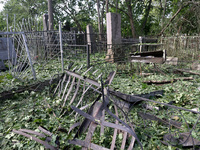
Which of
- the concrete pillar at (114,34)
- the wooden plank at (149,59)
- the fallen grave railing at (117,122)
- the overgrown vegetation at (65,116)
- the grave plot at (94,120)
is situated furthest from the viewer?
the concrete pillar at (114,34)

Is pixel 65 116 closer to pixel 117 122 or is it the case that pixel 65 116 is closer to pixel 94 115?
pixel 117 122

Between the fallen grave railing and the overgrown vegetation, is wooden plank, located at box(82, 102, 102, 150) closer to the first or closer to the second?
the fallen grave railing

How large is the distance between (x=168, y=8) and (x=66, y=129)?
26.6 meters

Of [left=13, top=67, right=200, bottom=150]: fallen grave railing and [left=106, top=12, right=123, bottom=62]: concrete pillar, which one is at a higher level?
[left=106, top=12, right=123, bottom=62]: concrete pillar

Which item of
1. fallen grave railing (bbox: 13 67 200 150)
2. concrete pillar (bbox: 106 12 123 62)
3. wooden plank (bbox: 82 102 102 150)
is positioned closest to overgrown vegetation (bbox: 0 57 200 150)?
fallen grave railing (bbox: 13 67 200 150)

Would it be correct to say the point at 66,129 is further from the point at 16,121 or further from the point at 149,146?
the point at 149,146

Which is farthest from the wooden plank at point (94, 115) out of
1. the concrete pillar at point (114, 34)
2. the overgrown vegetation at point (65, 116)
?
the concrete pillar at point (114, 34)

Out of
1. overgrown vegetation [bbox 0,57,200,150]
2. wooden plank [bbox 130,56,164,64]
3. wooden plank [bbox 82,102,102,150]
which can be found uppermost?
wooden plank [bbox 130,56,164,64]

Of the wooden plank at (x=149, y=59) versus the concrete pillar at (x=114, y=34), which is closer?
the wooden plank at (x=149, y=59)

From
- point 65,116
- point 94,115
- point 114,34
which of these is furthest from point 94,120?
point 114,34

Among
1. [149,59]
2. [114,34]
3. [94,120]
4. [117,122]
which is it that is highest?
[114,34]

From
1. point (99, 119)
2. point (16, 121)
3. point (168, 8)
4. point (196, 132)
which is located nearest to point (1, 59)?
point (16, 121)

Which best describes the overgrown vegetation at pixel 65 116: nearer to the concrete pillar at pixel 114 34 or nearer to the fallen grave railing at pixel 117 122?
the fallen grave railing at pixel 117 122

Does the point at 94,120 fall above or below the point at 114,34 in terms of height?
below
